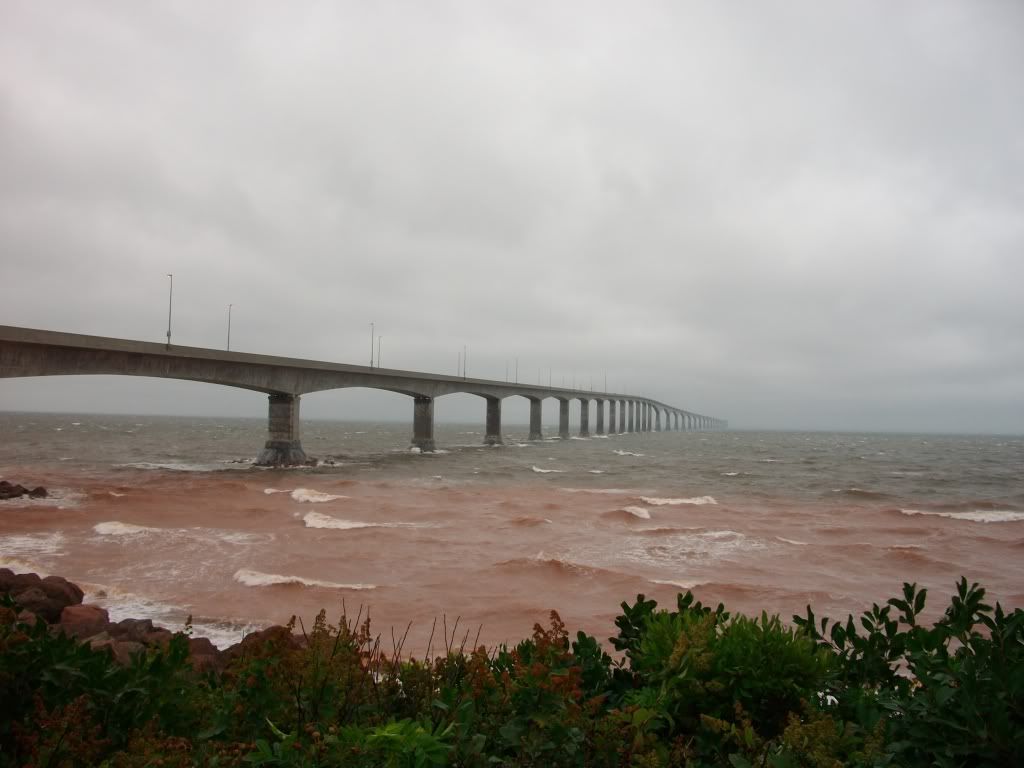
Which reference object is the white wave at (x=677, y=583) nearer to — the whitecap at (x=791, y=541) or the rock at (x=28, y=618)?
the whitecap at (x=791, y=541)

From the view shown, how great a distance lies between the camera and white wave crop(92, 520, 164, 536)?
16.7m

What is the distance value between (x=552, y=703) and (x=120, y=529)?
1841 cm

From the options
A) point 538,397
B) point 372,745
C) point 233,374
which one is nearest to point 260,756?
point 372,745

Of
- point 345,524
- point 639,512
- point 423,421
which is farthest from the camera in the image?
point 423,421

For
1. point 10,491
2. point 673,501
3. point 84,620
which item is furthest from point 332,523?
point 673,501

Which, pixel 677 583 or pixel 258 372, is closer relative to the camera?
pixel 677 583

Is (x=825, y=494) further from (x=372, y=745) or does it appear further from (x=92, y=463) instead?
(x=92, y=463)

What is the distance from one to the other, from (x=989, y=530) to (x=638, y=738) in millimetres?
25070

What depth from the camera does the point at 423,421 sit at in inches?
2361

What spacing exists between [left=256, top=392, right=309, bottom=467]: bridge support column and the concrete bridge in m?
0.06

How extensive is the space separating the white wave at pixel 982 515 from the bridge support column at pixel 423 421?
42161 mm

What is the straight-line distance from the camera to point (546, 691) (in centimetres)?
276

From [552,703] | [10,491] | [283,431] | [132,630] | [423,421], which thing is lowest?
[10,491]

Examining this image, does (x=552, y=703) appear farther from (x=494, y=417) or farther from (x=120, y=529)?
(x=494, y=417)
